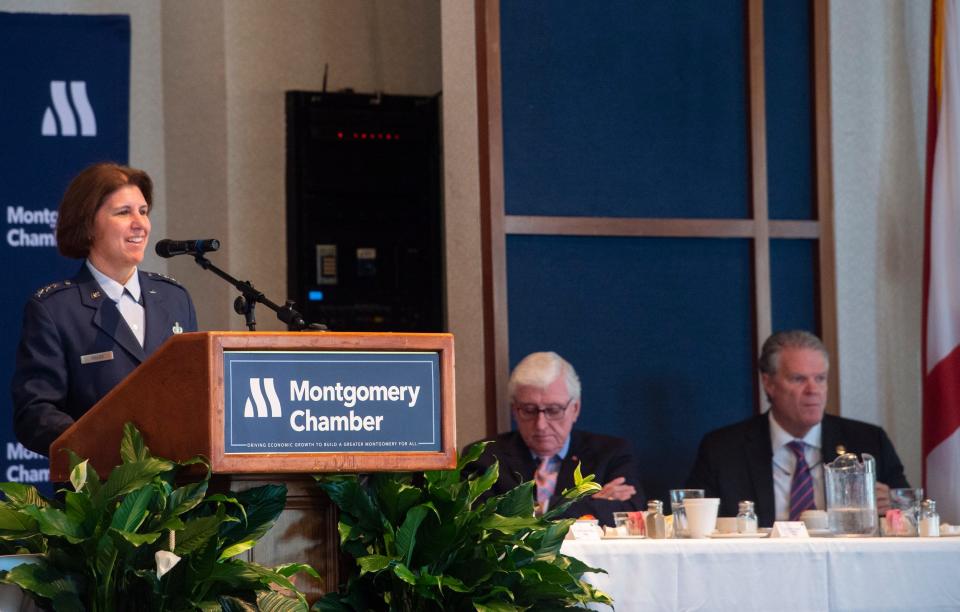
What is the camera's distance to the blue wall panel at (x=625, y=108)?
4.42 m

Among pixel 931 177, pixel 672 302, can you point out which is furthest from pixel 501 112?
pixel 931 177

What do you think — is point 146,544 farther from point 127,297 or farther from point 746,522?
point 746,522

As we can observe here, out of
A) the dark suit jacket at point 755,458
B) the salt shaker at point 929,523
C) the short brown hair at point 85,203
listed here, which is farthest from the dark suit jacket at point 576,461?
the short brown hair at point 85,203

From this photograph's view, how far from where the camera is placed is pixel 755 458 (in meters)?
4.12

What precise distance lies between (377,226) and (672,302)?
1.36 meters

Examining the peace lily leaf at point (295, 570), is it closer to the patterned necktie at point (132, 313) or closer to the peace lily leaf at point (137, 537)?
the peace lily leaf at point (137, 537)

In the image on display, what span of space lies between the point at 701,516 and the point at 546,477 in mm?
1138

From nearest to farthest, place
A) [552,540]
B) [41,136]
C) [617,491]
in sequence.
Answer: [552,540] → [617,491] → [41,136]

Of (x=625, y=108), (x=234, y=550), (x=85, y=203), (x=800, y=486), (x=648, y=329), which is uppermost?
(x=625, y=108)

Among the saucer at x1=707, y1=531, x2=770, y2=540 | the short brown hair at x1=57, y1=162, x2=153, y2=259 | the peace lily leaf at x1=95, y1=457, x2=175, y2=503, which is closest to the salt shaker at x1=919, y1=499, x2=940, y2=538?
the saucer at x1=707, y1=531, x2=770, y2=540

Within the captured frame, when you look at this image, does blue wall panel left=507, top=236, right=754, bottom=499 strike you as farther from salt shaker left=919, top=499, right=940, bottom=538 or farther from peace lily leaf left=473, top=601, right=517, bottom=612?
peace lily leaf left=473, top=601, right=517, bottom=612

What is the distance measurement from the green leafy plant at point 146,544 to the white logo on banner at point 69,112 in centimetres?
363

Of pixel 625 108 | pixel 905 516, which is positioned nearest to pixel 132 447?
pixel 905 516

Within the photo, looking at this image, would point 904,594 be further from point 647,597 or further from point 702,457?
point 702,457
